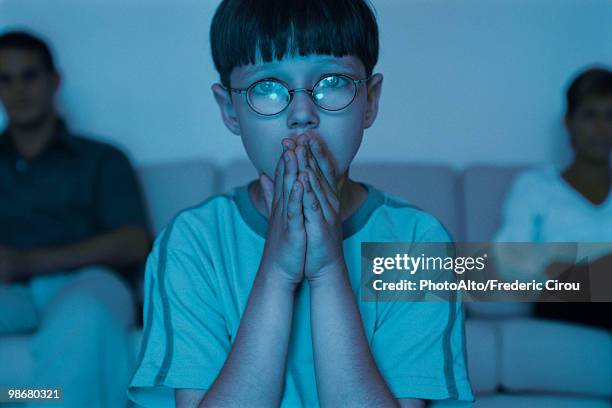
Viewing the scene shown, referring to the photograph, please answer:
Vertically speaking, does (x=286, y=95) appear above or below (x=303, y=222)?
above

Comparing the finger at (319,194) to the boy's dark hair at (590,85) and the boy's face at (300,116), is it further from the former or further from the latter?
the boy's dark hair at (590,85)

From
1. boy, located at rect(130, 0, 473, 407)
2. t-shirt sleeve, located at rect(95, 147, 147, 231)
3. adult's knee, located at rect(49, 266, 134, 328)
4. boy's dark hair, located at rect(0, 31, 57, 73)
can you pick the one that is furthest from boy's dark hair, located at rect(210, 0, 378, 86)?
boy's dark hair, located at rect(0, 31, 57, 73)

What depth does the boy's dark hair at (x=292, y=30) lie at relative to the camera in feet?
2.43

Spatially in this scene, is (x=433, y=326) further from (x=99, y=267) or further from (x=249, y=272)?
(x=99, y=267)

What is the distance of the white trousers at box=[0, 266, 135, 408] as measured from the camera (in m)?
1.21

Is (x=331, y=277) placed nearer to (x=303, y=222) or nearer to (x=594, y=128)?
(x=303, y=222)

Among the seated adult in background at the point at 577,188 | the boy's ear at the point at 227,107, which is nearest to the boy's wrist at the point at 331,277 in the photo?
the boy's ear at the point at 227,107

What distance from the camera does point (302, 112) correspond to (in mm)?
728

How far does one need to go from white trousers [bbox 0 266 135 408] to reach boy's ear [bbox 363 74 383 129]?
2.23 feet

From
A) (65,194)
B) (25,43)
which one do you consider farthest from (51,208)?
(25,43)

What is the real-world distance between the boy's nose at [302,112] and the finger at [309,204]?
6 centimetres

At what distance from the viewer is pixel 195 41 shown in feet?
5.70

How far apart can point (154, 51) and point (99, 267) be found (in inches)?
23.2

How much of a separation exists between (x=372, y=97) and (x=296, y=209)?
0.67 feet
